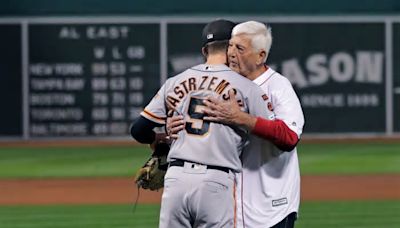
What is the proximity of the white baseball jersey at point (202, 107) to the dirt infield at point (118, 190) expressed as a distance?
25.8 feet

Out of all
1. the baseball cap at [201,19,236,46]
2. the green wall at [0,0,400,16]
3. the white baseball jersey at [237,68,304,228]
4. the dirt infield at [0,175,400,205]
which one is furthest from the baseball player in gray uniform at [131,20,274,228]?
the green wall at [0,0,400,16]

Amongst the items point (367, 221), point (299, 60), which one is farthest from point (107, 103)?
point (367, 221)

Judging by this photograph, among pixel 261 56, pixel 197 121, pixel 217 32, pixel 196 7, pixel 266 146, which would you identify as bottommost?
pixel 266 146

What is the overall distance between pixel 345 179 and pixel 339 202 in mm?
2717

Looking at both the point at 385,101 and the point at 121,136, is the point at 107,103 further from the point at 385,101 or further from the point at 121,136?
the point at 385,101

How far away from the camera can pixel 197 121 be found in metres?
4.74

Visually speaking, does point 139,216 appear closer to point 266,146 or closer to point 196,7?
point 266,146

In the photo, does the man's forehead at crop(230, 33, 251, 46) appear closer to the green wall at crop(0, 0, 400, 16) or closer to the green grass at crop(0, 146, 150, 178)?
the green grass at crop(0, 146, 150, 178)

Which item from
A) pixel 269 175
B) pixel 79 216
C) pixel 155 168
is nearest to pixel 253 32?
pixel 269 175

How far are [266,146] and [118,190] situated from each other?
9.05 m

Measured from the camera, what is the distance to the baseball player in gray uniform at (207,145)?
472cm

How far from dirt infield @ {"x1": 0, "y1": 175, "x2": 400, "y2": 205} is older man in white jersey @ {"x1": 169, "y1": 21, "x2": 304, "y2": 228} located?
25.1ft

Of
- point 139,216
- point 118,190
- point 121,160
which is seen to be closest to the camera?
point 139,216

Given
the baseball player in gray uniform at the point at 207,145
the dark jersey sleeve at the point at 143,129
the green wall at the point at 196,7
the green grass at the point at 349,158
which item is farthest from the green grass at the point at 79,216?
the green wall at the point at 196,7
